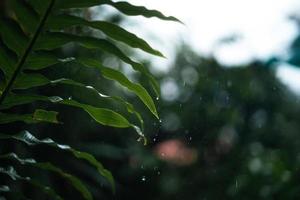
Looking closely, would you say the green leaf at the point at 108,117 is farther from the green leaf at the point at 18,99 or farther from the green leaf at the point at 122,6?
the green leaf at the point at 122,6

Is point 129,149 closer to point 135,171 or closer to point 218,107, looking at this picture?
point 135,171

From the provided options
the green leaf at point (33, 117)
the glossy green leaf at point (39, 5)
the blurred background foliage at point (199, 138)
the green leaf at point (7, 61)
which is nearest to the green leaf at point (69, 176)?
the green leaf at point (33, 117)

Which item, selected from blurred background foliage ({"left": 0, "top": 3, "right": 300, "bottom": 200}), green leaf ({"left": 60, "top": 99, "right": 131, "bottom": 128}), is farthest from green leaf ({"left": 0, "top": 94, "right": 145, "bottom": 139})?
blurred background foliage ({"left": 0, "top": 3, "right": 300, "bottom": 200})

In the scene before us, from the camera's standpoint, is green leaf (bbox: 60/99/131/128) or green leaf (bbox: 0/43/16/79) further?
green leaf (bbox: 60/99/131/128)

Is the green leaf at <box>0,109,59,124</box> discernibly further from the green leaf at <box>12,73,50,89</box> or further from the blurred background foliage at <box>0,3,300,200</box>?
the blurred background foliage at <box>0,3,300,200</box>

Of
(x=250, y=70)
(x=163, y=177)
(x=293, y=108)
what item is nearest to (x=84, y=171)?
(x=163, y=177)

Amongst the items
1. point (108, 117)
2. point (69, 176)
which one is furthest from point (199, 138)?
point (108, 117)

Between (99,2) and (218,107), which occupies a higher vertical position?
(99,2)
